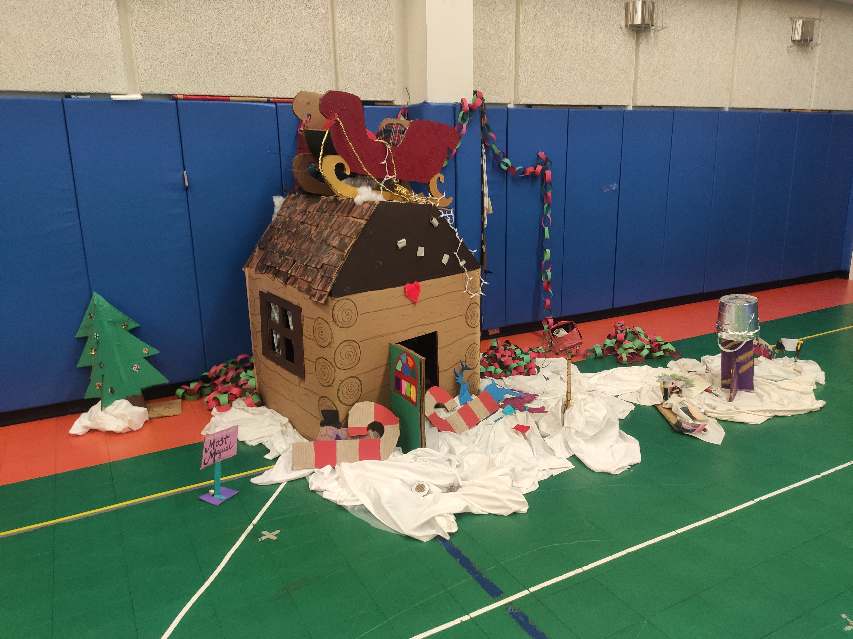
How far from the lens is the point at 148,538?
2.99 meters

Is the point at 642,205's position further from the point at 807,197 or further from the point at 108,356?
the point at 108,356

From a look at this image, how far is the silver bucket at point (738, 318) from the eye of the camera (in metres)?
4.30

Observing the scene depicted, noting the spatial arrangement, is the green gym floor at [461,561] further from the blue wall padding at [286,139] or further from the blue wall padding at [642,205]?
the blue wall padding at [642,205]

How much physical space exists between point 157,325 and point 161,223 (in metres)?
0.76

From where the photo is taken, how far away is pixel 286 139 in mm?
4816

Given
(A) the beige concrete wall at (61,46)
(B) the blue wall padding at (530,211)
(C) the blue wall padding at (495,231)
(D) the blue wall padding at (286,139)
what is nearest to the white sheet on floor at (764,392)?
→ (B) the blue wall padding at (530,211)

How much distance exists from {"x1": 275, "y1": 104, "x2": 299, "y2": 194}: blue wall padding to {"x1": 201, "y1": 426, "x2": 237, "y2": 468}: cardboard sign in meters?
2.30

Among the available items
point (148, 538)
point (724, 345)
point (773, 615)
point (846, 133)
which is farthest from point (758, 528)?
point (846, 133)

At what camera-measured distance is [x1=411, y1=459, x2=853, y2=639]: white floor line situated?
242 centimetres

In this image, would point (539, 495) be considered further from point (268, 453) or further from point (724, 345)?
point (724, 345)

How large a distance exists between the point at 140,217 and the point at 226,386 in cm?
137

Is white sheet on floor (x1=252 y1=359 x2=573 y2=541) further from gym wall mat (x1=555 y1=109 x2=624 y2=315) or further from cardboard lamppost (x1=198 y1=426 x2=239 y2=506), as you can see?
gym wall mat (x1=555 y1=109 x2=624 y2=315)

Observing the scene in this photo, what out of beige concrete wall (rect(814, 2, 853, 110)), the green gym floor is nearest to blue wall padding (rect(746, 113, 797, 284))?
beige concrete wall (rect(814, 2, 853, 110))

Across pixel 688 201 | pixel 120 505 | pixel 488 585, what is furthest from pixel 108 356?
pixel 688 201
